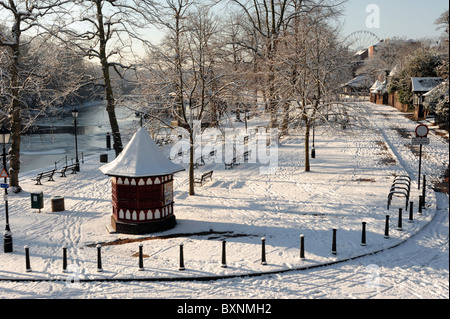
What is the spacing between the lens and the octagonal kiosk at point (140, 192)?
14.4 metres

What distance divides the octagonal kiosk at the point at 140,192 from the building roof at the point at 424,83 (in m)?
40.7

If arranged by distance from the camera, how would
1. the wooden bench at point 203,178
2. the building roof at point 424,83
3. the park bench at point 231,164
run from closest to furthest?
1. the wooden bench at point 203,178
2. the park bench at point 231,164
3. the building roof at point 424,83

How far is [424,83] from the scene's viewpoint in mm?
48219

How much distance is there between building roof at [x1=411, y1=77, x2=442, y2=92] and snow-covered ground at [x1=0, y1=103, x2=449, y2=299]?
27.2 m

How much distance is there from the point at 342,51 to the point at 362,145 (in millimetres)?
9356

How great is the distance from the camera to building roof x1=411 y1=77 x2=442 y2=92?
154ft

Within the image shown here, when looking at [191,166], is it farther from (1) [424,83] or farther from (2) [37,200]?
(1) [424,83]

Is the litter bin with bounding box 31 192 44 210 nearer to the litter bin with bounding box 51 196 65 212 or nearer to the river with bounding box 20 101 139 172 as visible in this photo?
the litter bin with bounding box 51 196 65 212

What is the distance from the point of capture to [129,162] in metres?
14.5

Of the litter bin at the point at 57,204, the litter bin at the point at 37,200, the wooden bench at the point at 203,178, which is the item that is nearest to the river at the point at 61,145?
the wooden bench at the point at 203,178

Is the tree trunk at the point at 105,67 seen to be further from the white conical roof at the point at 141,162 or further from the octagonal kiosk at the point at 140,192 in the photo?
the octagonal kiosk at the point at 140,192
